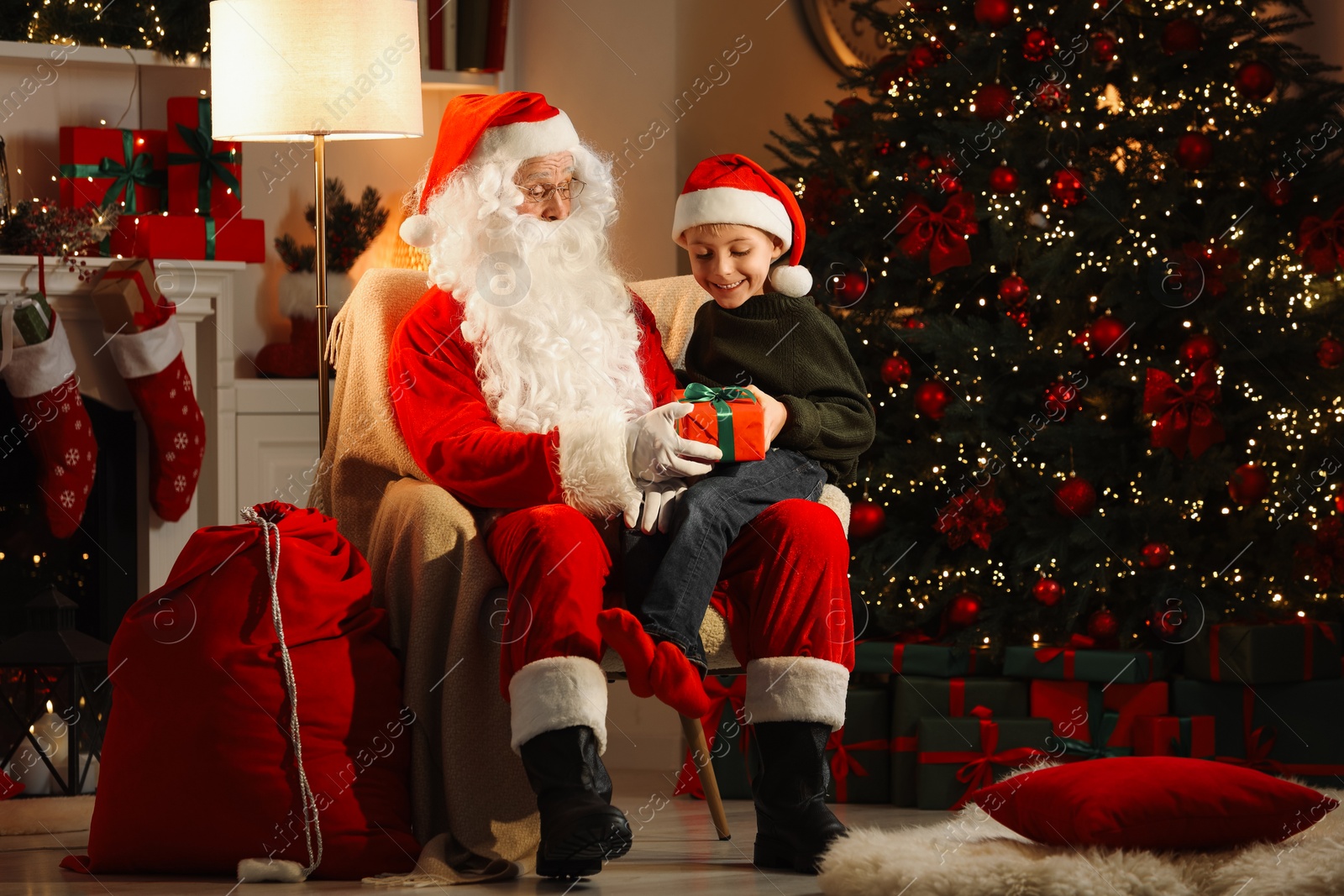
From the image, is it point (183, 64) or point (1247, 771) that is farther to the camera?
point (183, 64)

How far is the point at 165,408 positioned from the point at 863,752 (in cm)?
187

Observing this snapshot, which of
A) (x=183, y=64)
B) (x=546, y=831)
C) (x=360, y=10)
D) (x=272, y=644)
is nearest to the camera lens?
(x=546, y=831)

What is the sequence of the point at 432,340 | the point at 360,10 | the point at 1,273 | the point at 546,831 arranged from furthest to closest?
the point at 1,273 → the point at 360,10 → the point at 432,340 → the point at 546,831

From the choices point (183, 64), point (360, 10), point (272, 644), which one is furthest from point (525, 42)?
point (272, 644)

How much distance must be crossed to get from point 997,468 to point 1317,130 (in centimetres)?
94

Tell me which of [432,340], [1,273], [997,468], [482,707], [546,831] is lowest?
[546,831]

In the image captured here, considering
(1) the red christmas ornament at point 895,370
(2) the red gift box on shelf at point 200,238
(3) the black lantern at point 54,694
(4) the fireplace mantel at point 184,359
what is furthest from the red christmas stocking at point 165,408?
(1) the red christmas ornament at point 895,370

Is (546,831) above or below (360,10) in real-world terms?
below

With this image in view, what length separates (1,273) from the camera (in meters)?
3.60

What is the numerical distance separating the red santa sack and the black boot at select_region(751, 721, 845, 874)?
0.55 meters

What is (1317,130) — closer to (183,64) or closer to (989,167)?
(989,167)

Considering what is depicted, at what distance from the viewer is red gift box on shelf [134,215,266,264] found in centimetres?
384

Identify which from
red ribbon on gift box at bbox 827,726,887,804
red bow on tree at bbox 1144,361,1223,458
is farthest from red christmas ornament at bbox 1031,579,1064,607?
red ribbon on gift box at bbox 827,726,887,804

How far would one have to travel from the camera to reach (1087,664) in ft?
10.1
